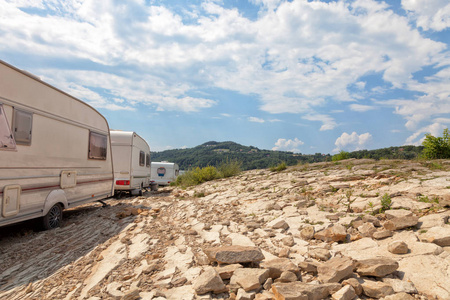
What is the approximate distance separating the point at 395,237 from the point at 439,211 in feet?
4.18

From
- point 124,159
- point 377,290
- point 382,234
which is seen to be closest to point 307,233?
point 382,234

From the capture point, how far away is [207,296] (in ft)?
10.9

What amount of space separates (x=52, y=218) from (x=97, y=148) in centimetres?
285

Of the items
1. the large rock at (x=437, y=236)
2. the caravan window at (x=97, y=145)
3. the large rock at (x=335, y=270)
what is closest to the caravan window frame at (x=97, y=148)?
the caravan window at (x=97, y=145)

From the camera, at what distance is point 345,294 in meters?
3.03

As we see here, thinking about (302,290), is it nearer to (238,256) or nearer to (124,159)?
(238,256)

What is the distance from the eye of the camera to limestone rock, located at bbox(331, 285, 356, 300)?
119 inches

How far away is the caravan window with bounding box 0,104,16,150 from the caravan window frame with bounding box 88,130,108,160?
3.21 m

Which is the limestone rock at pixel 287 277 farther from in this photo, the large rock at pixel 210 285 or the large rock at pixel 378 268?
the large rock at pixel 378 268

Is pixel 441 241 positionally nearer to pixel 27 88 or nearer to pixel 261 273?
pixel 261 273

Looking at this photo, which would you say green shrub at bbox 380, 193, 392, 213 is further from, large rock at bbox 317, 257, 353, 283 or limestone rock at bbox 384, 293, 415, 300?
limestone rock at bbox 384, 293, 415, 300

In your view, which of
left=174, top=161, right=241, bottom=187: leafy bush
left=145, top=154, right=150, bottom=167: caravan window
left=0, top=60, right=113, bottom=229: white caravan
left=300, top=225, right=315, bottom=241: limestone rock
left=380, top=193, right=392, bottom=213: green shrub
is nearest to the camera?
left=300, top=225, right=315, bottom=241: limestone rock

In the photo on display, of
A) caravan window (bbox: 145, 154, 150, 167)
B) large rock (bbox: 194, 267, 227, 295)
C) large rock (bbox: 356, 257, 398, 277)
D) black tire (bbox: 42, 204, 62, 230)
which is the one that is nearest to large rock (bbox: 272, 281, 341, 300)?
large rock (bbox: 356, 257, 398, 277)

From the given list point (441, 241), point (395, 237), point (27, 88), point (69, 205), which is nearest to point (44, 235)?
point (69, 205)
